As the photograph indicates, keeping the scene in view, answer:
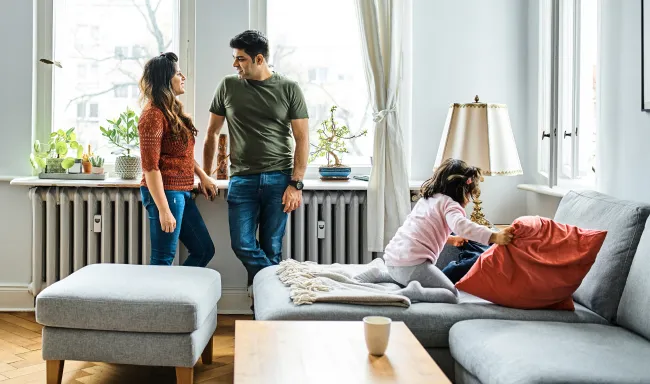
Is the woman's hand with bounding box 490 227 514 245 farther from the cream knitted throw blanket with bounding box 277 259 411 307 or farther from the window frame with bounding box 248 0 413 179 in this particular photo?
the window frame with bounding box 248 0 413 179

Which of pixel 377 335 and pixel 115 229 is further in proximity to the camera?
pixel 115 229

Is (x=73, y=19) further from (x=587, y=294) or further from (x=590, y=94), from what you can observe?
(x=587, y=294)

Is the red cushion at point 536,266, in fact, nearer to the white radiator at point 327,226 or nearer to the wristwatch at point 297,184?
the wristwatch at point 297,184

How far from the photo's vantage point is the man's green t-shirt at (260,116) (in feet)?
12.0

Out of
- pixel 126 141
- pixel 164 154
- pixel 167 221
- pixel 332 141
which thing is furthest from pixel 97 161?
pixel 332 141

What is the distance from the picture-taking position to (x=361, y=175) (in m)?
4.36

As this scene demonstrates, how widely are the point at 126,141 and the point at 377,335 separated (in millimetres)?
2582

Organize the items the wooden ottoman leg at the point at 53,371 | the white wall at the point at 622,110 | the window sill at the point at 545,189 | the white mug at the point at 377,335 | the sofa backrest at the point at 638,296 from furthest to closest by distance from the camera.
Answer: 1. the window sill at the point at 545,189
2. the white wall at the point at 622,110
3. the wooden ottoman leg at the point at 53,371
4. the sofa backrest at the point at 638,296
5. the white mug at the point at 377,335

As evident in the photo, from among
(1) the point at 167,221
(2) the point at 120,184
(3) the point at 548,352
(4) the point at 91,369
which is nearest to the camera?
(3) the point at 548,352

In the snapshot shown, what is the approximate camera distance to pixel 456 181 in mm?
3012

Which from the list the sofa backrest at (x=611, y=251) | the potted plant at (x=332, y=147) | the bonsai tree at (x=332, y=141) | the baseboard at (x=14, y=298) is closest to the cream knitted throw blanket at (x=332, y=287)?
the sofa backrest at (x=611, y=251)

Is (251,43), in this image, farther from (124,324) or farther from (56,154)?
(124,324)

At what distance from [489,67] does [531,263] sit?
1.86 metres

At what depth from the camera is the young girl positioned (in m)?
2.96
